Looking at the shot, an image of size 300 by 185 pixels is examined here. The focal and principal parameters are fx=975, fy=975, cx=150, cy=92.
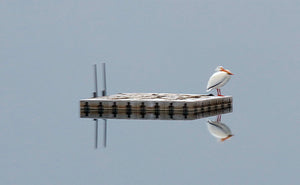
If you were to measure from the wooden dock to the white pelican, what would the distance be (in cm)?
71

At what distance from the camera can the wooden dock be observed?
26.3 meters

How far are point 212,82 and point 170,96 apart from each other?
4.93 ft

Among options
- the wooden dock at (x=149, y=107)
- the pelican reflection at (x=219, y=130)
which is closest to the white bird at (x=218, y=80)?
the wooden dock at (x=149, y=107)

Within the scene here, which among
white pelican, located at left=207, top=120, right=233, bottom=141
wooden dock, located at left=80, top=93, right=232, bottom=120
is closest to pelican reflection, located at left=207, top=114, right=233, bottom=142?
white pelican, located at left=207, top=120, right=233, bottom=141

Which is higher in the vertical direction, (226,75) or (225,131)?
(226,75)

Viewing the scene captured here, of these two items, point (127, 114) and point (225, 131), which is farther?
point (127, 114)

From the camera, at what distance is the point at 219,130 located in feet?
80.3

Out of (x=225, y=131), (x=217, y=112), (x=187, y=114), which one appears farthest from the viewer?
(x=217, y=112)

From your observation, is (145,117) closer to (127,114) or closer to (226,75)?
(127,114)

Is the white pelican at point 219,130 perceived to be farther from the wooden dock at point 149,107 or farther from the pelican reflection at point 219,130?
the wooden dock at point 149,107

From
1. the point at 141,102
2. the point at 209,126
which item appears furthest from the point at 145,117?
the point at 209,126

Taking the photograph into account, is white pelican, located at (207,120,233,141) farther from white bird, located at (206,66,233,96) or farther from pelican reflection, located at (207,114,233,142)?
white bird, located at (206,66,233,96)

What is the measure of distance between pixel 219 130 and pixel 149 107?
2870 mm

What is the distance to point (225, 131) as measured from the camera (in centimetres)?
2438
